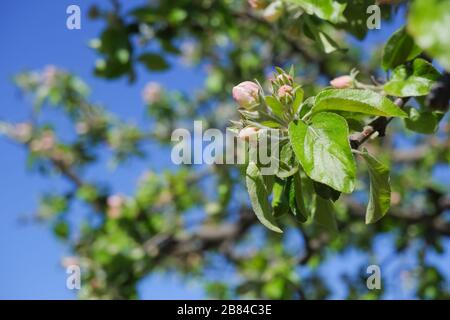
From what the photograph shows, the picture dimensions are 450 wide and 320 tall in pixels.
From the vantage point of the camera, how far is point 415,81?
1.02m

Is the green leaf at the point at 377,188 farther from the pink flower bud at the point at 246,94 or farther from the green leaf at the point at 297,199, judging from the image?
the pink flower bud at the point at 246,94

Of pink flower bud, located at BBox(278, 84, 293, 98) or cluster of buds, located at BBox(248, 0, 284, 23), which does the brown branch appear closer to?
pink flower bud, located at BBox(278, 84, 293, 98)

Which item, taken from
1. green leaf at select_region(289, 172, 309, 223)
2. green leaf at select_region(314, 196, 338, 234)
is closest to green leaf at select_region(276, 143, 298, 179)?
green leaf at select_region(289, 172, 309, 223)

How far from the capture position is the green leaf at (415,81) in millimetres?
999

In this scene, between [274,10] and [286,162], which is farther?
[274,10]

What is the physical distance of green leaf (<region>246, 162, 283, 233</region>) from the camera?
0.89m

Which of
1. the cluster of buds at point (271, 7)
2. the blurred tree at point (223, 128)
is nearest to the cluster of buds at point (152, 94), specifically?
the blurred tree at point (223, 128)

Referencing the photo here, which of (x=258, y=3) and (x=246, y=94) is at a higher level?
(x=258, y=3)

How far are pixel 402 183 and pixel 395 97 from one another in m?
2.59

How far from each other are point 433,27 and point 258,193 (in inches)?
18.0

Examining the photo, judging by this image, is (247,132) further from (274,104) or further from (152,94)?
(152,94)

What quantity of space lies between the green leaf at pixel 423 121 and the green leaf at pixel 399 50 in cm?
11

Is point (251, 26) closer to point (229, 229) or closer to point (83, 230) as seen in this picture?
point (229, 229)

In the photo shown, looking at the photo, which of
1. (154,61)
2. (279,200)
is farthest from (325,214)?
(154,61)
